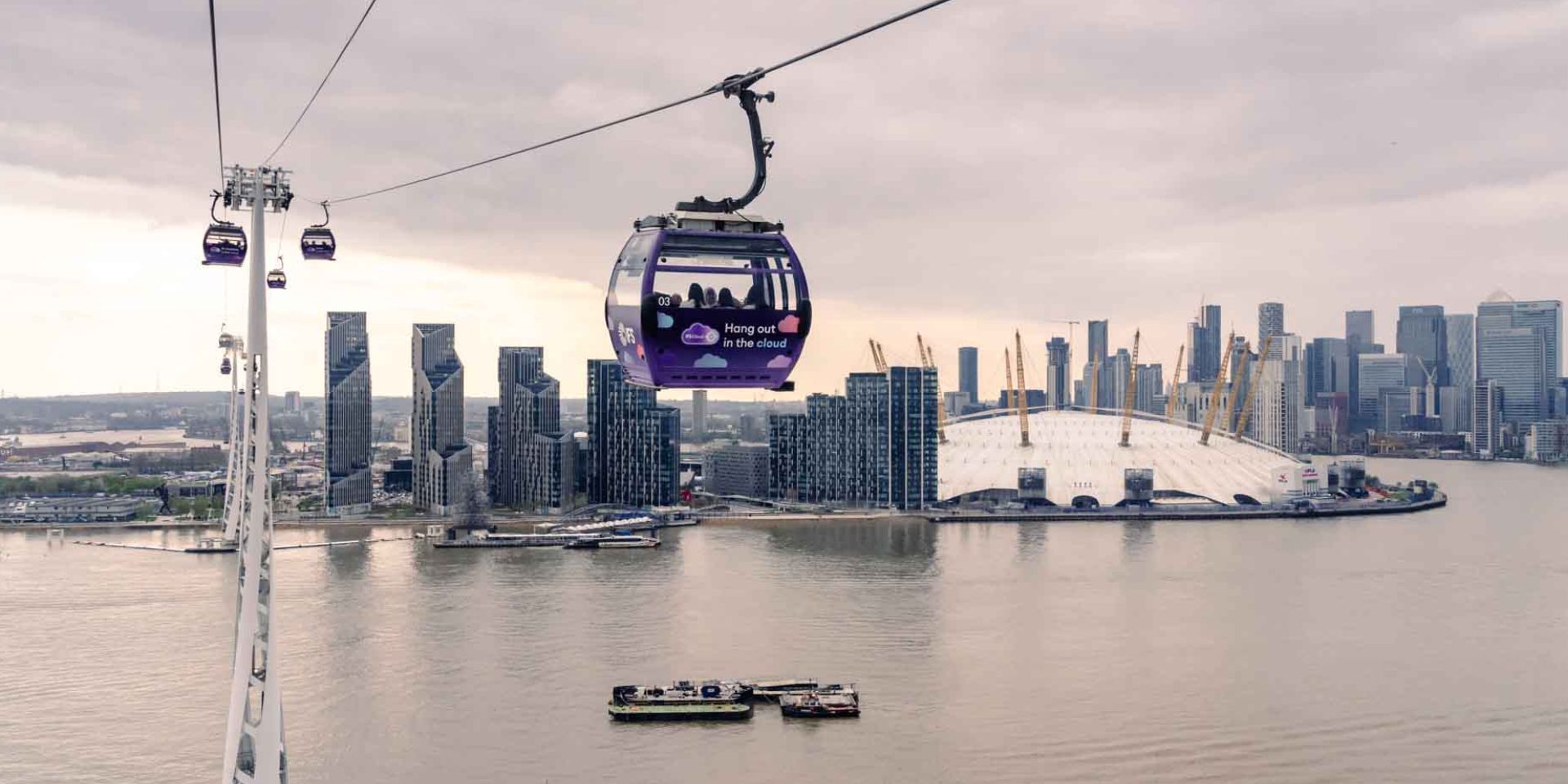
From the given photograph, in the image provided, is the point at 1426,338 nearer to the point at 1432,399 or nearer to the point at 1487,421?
the point at 1432,399

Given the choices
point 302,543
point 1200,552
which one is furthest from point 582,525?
point 1200,552

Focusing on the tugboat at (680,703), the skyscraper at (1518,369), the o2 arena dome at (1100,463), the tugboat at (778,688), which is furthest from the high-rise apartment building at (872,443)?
the skyscraper at (1518,369)

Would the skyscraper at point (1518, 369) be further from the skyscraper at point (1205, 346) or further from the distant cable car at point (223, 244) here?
the distant cable car at point (223, 244)

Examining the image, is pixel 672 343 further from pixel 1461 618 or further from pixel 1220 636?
pixel 1461 618

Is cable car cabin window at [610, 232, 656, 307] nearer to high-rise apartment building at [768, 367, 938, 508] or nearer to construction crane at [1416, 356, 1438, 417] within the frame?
high-rise apartment building at [768, 367, 938, 508]

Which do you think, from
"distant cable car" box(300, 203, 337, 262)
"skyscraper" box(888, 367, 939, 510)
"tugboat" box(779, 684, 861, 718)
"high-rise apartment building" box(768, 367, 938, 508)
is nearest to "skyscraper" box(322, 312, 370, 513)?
"high-rise apartment building" box(768, 367, 938, 508)
